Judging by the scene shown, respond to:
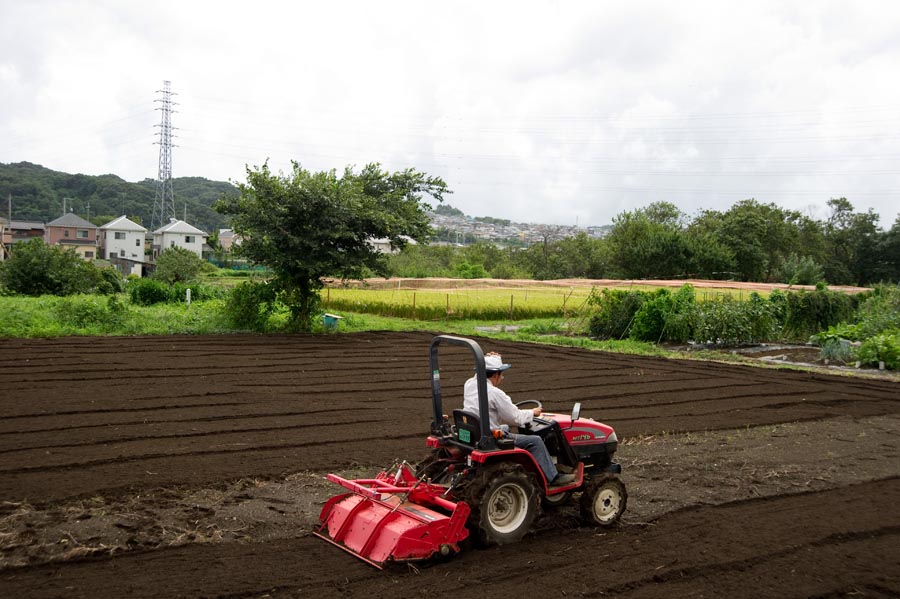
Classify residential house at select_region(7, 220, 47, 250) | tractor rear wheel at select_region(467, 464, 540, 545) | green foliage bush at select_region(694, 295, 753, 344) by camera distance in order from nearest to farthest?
tractor rear wheel at select_region(467, 464, 540, 545), green foliage bush at select_region(694, 295, 753, 344), residential house at select_region(7, 220, 47, 250)

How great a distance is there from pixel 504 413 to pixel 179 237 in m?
86.9

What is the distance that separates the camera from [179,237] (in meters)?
86.8

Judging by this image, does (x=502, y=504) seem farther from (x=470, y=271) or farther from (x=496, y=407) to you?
(x=470, y=271)

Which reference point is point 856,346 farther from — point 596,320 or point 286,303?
point 286,303

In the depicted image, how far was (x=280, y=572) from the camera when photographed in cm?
559

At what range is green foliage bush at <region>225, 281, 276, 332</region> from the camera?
24.7m

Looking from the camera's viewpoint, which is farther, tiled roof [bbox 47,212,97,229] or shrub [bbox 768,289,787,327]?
tiled roof [bbox 47,212,97,229]

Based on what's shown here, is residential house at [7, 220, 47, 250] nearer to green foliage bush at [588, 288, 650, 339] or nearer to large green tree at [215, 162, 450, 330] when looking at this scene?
large green tree at [215, 162, 450, 330]

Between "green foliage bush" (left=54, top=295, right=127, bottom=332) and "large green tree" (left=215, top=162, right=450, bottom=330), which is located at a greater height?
"large green tree" (left=215, top=162, right=450, bottom=330)

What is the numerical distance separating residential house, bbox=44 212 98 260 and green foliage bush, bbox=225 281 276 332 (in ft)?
207

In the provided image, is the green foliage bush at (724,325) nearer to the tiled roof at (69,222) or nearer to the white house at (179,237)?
the white house at (179,237)

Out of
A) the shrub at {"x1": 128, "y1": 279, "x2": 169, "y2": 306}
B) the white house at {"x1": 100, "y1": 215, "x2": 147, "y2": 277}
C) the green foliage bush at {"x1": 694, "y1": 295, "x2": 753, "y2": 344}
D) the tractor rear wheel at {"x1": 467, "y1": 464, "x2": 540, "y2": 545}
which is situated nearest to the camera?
the tractor rear wheel at {"x1": 467, "y1": 464, "x2": 540, "y2": 545}

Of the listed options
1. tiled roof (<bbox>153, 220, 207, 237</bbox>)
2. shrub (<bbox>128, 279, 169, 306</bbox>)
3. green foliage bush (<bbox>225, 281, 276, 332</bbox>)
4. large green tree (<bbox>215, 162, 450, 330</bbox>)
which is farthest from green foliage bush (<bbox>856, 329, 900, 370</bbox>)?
tiled roof (<bbox>153, 220, 207, 237</bbox>)

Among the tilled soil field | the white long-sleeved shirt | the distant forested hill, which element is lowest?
the tilled soil field
